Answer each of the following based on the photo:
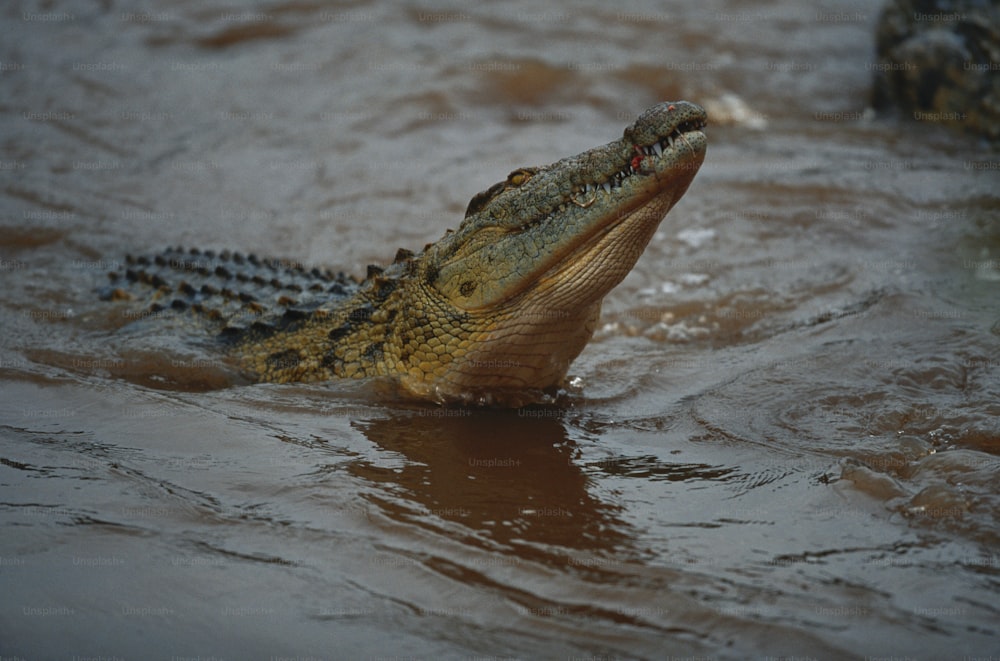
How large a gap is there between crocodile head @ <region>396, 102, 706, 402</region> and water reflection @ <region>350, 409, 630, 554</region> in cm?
24

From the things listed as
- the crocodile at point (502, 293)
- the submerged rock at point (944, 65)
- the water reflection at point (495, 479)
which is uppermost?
the submerged rock at point (944, 65)

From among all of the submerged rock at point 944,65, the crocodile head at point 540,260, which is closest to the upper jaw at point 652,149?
the crocodile head at point 540,260

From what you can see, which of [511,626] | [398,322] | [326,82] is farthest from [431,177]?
[511,626]

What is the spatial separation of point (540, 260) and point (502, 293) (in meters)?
0.24

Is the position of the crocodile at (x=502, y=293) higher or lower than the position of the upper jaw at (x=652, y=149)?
lower

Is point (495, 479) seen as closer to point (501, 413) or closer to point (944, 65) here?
point (501, 413)

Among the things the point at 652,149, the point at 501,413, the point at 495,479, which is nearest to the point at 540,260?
the point at 652,149

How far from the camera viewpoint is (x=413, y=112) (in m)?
10.5

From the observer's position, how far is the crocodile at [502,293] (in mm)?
4219

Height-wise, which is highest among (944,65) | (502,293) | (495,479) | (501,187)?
(944,65)

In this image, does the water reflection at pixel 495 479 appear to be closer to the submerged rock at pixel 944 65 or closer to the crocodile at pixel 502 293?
the crocodile at pixel 502 293

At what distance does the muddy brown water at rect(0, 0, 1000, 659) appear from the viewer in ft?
9.57

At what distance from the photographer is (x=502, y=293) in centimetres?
447

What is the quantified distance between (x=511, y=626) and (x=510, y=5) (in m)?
11.4
